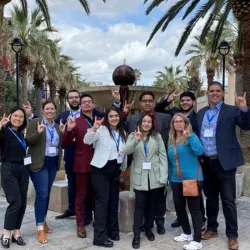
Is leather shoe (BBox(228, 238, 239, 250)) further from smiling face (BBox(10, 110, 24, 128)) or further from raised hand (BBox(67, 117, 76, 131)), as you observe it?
smiling face (BBox(10, 110, 24, 128))

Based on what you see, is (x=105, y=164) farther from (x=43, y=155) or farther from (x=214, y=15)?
(x=214, y=15)

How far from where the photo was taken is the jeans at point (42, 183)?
4648 mm

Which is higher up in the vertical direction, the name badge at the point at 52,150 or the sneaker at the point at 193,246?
the name badge at the point at 52,150

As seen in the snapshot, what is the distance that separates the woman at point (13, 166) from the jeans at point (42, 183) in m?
0.19

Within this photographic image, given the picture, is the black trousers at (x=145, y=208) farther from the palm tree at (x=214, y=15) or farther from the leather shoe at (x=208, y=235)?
the palm tree at (x=214, y=15)

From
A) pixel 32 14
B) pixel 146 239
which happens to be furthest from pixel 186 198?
pixel 32 14

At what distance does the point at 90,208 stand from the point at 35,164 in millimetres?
1204

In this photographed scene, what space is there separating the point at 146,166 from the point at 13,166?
160 cm

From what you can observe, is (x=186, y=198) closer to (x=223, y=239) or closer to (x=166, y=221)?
(x=223, y=239)

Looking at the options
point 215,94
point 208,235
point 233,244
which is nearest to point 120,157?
point 215,94

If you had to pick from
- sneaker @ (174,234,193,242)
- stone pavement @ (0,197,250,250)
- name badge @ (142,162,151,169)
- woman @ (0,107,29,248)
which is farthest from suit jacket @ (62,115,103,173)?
sneaker @ (174,234,193,242)

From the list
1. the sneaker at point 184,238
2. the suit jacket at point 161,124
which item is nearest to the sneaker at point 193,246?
the sneaker at point 184,238

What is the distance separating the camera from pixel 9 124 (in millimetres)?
4449

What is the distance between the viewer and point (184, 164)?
4383 mm
